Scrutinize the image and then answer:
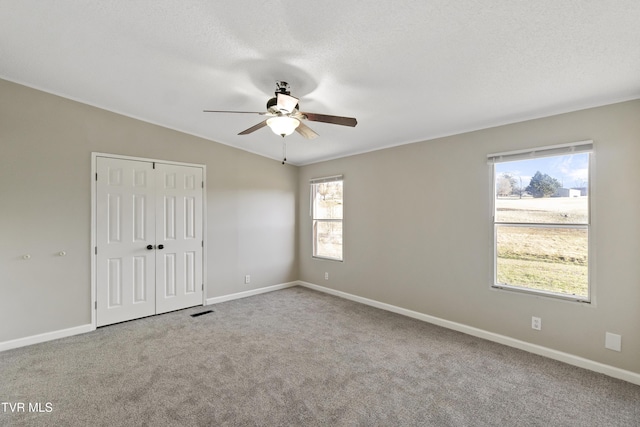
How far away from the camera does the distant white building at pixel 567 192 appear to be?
271 centimetres

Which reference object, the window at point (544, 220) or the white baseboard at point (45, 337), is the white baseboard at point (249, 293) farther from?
the window at point (544, 220)

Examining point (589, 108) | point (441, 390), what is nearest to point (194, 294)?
point (441, 390)

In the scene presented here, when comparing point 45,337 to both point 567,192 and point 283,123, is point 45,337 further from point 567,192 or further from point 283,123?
point 567,192

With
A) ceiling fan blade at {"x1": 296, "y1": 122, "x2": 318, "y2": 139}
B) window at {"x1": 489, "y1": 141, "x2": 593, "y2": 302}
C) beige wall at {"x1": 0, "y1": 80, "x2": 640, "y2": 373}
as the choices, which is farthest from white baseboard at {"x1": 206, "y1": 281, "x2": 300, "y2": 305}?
window at {"x1": 489, "y1": 141, "x2": 593, "y2": 302}

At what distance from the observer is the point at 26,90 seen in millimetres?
3119

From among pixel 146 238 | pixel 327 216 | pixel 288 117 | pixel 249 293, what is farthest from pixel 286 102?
pixel 249 293

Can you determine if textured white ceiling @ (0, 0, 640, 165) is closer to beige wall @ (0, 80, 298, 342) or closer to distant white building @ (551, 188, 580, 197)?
beige wall @ (0, 80, 298, 342)

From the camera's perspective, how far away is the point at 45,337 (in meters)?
3.18

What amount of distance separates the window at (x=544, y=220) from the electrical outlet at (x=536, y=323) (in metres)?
0.28

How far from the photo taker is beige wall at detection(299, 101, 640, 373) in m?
2.47

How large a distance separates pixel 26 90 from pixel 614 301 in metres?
6.31

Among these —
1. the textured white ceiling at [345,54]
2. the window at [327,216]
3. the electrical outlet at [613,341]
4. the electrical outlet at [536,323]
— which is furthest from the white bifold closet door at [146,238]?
the electrical outlet at [613,341]

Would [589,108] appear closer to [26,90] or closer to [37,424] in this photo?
[37,424]

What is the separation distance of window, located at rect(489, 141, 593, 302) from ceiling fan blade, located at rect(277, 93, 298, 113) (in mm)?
2361
